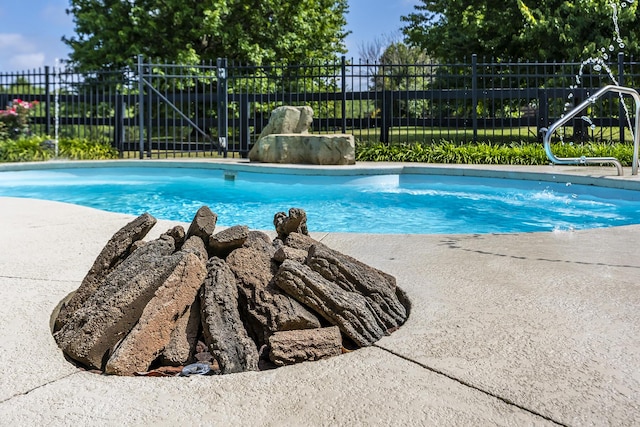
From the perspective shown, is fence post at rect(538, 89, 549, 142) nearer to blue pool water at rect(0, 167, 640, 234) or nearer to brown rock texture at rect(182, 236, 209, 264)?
blue pool water at rect(0, 167, 640, 234)

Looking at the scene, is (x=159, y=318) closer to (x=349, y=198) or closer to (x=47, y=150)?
(x=349, y=198)

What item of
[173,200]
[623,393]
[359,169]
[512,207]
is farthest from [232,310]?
[359,169]

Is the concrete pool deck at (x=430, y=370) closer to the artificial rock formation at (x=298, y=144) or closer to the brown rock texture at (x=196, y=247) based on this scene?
the brown rock texture at (x=196, y=247)

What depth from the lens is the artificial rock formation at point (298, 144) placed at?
12.8m

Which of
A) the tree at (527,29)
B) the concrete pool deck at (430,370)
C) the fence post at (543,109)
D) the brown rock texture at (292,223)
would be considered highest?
the tree at (527,29)

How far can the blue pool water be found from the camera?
25.9 ft

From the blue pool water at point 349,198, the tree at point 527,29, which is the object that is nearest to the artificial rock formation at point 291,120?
the blue pool water at point 349,198

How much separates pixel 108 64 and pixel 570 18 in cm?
1669

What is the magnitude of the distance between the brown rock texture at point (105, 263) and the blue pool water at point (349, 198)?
408 centimetres

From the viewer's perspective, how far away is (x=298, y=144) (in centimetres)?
1324

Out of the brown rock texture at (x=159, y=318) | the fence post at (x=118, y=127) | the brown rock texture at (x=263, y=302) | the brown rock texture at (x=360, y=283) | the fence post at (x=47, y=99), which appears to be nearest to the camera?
the brown rock texture at (x=159, y=318)

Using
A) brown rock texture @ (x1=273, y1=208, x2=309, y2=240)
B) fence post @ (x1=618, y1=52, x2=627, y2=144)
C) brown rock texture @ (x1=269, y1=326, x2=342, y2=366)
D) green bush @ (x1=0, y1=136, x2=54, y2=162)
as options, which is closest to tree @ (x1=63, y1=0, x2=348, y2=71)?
green bush @ (x1=0, y1=136, x2=54, y2=162)

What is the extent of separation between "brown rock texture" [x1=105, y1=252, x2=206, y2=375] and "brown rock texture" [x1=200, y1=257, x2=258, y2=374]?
8 cm

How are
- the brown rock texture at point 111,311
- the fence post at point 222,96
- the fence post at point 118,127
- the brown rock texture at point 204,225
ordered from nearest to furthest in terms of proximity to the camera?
the brown rock texture at point 111,311, the brown rock texture at point 204,225, the fence post at point 222,96, the fence post at point 118,127
